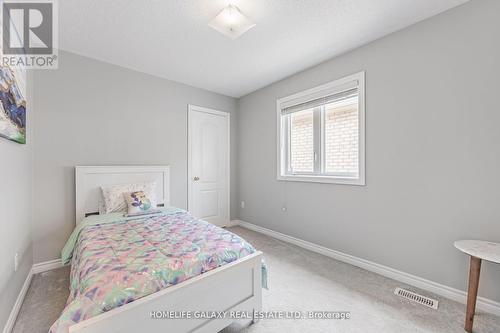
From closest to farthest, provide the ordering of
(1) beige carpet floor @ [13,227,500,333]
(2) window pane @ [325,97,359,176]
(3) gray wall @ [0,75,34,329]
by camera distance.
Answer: (3) gray wall @ [0,75,34,329], (1) beige carpet floor @ [13,227,500,333], (2) window pane @ [325,97,359,176]

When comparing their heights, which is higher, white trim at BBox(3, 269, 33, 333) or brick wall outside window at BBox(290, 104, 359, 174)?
brick wall outside window at BBox(290, 104, 359, 174)

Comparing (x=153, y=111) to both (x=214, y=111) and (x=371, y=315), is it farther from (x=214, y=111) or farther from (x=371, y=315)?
(x=371, y=315)

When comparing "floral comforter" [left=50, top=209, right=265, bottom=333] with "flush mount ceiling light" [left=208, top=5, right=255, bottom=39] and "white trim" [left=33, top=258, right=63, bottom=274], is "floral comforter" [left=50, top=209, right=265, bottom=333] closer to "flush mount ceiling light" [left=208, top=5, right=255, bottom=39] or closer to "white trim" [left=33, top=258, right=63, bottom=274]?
"white trim" [left=33, top=258, right=63, bottom=274]

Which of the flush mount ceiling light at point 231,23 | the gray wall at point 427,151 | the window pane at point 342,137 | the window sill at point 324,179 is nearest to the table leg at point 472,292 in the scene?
the gray wall at point 427,151

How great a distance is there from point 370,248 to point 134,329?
2.35 meters

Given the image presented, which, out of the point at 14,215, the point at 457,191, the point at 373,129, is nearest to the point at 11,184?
the point at 14,215

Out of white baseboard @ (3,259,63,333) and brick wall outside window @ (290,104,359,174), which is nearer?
white baseboard @ (3,259,63,333)

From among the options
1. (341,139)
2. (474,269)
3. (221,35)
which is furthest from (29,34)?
(474,269)

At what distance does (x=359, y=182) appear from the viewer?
8.21ft

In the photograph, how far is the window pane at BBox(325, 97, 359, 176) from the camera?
2.63 m

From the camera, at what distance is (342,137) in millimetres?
2754

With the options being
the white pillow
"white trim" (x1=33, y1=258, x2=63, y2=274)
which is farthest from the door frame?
"white trim" (x1=33, y1=258, x2=63, y2=274)

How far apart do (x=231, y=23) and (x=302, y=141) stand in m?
1.85

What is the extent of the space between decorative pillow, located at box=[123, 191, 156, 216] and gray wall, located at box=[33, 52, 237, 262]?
0.65 metres
